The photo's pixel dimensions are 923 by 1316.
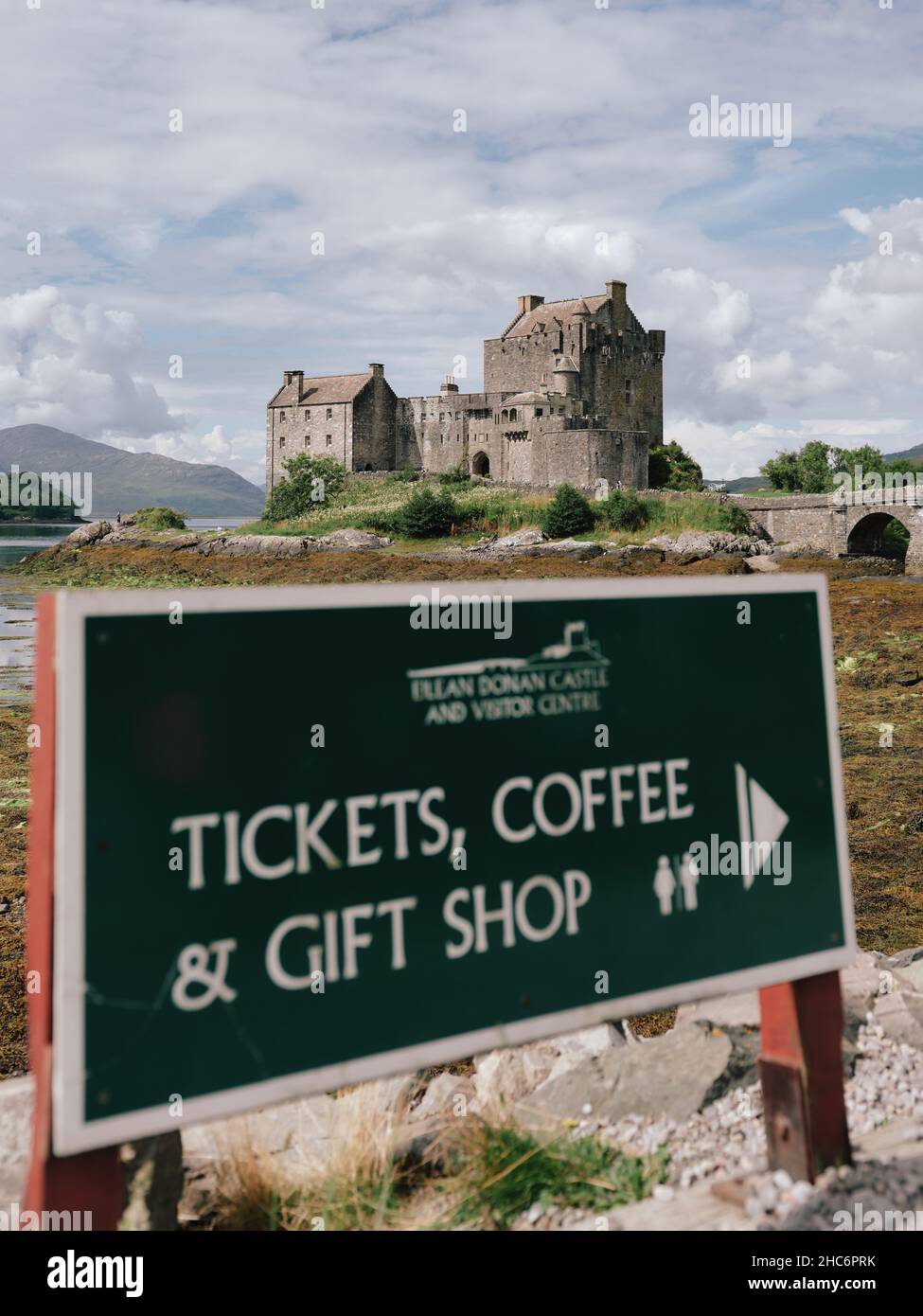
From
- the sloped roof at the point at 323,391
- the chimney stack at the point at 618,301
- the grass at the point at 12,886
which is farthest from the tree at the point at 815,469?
the grass at the point at 12,886

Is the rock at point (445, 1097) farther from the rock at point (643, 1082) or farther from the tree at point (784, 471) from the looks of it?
the tree at point (784, 471)

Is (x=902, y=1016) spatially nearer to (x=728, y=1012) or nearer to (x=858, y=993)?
(x=858, y=993)

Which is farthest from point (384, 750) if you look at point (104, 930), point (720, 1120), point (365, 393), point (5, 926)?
point (365, 393)

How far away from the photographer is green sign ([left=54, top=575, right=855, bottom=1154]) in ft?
8.33

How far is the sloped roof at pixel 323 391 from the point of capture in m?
74.2

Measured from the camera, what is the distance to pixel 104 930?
2.51m

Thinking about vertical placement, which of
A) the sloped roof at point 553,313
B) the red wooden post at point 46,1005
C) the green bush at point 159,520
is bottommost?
the red wooden post at point 46,1005

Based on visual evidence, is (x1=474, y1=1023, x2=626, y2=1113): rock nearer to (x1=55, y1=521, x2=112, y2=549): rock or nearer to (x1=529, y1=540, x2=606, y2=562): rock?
(x1=529, y1=540, x2=606, y2=562): rock

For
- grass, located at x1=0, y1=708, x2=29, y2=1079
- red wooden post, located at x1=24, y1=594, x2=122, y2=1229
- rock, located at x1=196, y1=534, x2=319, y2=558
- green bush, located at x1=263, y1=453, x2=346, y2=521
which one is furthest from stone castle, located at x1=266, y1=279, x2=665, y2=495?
red wooden post, located at x1=24, y1=594, x2=122, y2=1229

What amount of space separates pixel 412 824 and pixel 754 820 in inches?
46.7

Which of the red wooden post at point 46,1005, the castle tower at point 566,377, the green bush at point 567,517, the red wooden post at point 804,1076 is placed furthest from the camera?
the castle tower at point 566,377

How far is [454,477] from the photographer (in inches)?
2596

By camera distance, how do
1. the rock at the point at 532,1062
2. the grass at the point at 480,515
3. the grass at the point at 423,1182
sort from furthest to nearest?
the grass at the point at 480,515
the rock at the point at 532,1062
the grass at the point at 423,1182

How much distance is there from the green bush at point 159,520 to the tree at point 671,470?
29325 millimetres
